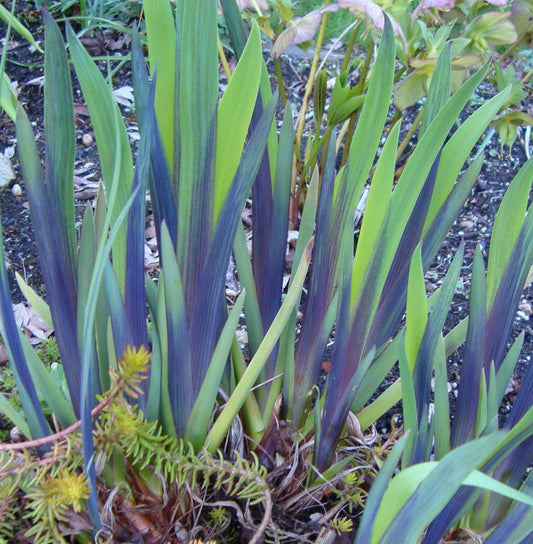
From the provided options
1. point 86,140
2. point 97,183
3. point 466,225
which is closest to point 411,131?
point 466,225

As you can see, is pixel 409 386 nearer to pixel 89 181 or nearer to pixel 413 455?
pixel 413 455

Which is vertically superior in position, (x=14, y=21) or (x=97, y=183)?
(x=14, y=21)

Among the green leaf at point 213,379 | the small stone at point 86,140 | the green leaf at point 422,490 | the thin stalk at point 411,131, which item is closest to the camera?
the green leaf at point 422,490

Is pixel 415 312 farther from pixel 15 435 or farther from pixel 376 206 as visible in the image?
pixel 15 435

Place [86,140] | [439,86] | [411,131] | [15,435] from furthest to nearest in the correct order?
[86,140] → [411,131] → [15,435] → [439,86]

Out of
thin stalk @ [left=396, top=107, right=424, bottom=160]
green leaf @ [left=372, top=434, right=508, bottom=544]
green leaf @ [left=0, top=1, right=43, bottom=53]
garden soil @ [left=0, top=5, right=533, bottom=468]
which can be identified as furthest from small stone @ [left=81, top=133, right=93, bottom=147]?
green leaf @ [left=372, top=434, right=508, bottom=544]

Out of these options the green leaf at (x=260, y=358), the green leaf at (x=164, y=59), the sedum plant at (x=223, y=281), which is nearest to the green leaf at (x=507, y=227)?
the sedum plant at (x=223, y=281)

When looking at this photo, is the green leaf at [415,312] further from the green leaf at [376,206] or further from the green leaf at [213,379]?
the green leaf at [213,379]

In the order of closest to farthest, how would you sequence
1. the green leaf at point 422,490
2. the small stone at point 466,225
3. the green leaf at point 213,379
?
the green leaf at point 422,490 < the green leaf at point 213,379 < the small stone at point 466,225

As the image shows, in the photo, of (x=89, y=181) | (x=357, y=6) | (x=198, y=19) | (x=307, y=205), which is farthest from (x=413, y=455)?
(x=89, y=181)
